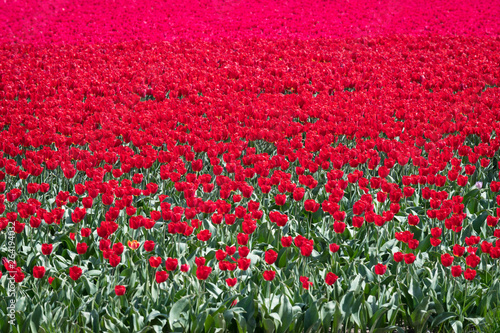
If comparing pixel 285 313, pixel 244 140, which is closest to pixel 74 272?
pixel 285 313

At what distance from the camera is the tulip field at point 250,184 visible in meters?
3.11

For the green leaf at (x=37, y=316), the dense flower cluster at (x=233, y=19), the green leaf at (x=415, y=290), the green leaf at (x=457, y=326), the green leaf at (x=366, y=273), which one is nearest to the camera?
the green leaf at (x=37, y=316)

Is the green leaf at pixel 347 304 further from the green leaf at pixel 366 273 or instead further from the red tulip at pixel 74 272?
the red tulip at pixel 74 272

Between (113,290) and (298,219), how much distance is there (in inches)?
60.3

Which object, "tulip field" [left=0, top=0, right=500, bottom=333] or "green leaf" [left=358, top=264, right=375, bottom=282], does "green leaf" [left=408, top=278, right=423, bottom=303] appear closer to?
"tulip field" [left=0, top=0, right=500, bottom=333]

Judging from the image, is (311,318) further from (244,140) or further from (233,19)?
(233,19)

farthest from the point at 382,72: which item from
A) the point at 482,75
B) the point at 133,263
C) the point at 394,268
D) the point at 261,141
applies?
the point at 133,263

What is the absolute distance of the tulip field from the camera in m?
3.11

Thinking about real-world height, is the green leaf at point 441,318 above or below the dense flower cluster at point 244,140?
below

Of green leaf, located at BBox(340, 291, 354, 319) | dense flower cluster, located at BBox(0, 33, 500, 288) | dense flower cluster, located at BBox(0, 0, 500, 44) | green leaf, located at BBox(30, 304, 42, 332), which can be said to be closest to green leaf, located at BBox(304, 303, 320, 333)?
green leaf, located at BBox(340, 291, 354, 319)

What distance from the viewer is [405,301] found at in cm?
326

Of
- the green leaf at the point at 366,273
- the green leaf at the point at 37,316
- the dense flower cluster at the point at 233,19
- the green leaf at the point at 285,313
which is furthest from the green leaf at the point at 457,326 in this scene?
the dense flower cluster at the point at 233,19

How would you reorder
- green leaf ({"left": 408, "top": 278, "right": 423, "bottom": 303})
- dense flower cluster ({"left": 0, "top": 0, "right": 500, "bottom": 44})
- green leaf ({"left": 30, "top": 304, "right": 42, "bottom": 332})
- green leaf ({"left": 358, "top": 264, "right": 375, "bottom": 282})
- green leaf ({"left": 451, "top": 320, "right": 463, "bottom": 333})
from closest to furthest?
green leaf ({"left": 30, "top": 304, "right": 42, "bottom": 332}) → green leaf ({"left": 451, "top": 320, "right": 463, "bottom": 333}) → green leaf ({"left": 408, "top": 278, "right": 423, "bottom": 303}) → green leaf ({"left": 358, "top": 264, "right": 375, "bottom": 282}) → dense flower cluster ({"left": 0, "top": 0, "right": 500, "bottom": 44})

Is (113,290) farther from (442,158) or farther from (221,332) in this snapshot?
(442,158)
